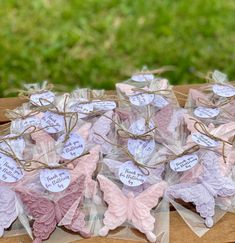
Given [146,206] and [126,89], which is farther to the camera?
[126,89]

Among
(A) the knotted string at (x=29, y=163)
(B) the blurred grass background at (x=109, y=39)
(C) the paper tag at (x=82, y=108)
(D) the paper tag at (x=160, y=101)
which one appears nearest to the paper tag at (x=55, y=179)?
(A) the knotted string at (x=29, y=163)

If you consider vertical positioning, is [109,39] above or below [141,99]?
below

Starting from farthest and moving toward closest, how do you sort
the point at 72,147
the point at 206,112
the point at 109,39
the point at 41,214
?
1. the point at 109,39
2. the point at 206,112
3. the point at 72,147
4. the point at 41,214

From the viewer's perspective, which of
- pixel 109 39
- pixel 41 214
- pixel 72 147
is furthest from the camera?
pixel 109 39

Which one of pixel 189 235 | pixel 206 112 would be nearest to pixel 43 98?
pixel 206 112

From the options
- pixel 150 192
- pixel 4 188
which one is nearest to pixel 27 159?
pixel 4 188

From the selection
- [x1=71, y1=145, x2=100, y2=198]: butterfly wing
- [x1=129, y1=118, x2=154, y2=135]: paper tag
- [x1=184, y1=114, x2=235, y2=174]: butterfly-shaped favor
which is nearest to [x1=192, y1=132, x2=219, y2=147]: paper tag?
[x1=184, y1=114, x2=235, y2=174]: butterfly-shaped favor

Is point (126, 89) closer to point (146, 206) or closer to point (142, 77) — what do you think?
point (142, 77)
